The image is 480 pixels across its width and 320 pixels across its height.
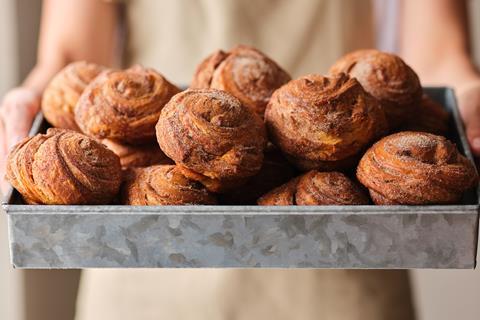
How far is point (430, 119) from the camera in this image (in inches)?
39.8

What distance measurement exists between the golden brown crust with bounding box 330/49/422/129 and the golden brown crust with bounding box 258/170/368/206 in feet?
0.44

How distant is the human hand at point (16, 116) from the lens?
1063 millimetres

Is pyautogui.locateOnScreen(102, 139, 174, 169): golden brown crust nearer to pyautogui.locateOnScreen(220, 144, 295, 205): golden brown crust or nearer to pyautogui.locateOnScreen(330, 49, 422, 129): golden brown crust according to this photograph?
pyautogui.locateOnScreen(220, 144, 295, 205): golden brown crust

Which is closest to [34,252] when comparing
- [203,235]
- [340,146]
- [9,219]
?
[9,219]

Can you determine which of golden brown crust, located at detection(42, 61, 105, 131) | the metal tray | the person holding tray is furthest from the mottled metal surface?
the person holding tray

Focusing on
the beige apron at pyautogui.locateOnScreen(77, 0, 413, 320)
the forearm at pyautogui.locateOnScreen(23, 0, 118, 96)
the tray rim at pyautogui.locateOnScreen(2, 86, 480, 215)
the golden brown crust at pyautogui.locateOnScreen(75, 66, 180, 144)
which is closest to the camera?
the tray rim at pyautogui.locateOnScreen(2, 86, 480, 215)

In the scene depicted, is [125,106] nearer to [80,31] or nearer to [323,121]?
[323,121]

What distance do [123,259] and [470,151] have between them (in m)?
0.41

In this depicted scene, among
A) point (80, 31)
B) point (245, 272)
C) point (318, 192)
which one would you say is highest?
point (318, 192)

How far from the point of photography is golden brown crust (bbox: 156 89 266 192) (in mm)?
832

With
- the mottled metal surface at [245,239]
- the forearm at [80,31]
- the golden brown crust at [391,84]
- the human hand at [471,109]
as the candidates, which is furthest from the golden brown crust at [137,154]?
the forearm at [80,31]

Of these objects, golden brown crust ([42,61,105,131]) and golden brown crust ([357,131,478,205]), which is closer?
golden brown crust ([357,131,478,205])

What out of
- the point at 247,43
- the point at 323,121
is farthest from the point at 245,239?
the point at 247,43

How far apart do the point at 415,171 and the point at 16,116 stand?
52 centimetres
